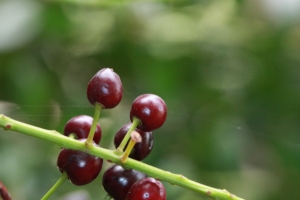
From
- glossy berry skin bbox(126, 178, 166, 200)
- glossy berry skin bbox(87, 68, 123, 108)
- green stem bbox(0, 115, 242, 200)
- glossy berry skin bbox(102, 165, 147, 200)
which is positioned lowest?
glossy berry skin bbox(102, 165, 147, 200)

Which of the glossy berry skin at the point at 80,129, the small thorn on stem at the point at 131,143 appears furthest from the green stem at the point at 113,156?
the glossy berry skin at the point at 80,129

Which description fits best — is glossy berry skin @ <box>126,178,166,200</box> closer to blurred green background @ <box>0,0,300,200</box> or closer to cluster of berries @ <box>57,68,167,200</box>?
cluster of berries @ <box>57,68,167,200</box>

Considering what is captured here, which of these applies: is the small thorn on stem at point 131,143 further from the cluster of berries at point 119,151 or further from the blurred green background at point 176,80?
the blurred green background at point 176,80

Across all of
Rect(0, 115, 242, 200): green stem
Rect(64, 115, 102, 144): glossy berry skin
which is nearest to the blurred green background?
Rect(64, 115, 102, 144): glossy berry skin

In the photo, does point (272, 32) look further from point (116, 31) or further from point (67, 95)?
point (67, 95)

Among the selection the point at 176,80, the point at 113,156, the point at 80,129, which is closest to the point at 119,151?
the point at 113,156

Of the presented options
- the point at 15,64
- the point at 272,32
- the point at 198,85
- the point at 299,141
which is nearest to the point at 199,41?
the point at 198,85

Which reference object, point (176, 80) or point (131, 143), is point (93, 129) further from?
point (176, 80)
